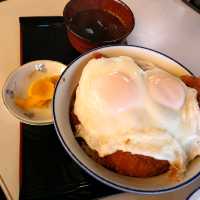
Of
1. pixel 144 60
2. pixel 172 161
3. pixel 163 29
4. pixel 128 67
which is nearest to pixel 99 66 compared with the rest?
pixel 128 67

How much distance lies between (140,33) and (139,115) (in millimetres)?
566

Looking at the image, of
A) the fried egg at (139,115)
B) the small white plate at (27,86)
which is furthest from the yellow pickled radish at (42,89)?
the fried egg at (139,115)

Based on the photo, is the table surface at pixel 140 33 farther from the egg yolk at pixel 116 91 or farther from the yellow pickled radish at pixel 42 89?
the egg yolk at pixel 116 91

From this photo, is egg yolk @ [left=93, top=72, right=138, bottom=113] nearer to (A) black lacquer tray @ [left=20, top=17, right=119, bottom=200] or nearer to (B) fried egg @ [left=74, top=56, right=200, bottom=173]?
(B) fried egg @ [left=74, top=56, right=200, bottom=173]

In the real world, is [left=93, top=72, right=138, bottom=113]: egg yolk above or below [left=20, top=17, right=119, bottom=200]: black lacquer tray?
above

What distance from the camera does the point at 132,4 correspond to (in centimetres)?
136

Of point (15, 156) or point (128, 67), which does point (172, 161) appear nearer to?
point (128, 67)

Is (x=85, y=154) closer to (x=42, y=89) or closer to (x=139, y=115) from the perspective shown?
(x=139, y=115)

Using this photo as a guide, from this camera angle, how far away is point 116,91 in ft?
2.57

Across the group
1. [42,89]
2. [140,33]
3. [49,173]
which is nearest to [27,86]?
[42,89]

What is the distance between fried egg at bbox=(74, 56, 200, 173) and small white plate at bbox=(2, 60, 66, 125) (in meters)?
0.12

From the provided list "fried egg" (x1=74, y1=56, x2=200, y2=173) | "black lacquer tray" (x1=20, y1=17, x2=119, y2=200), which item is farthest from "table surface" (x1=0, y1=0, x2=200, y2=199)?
"fried egg" (x1=74, y1=56, x2=200, y2=173)

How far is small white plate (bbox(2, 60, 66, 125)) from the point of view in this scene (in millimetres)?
875

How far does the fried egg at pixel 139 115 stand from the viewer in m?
0.75
